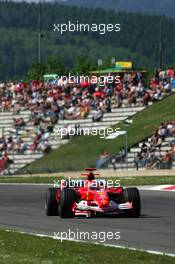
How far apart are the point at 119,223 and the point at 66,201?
148cm

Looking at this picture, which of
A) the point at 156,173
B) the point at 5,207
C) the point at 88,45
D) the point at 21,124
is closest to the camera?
the point at 5,207

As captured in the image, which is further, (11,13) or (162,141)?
(11,13)

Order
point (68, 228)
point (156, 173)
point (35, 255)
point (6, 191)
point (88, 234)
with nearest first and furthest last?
point (35, 255)
point (88, 234)
point (68, 228)
point (6, 191)
point (156, 173)

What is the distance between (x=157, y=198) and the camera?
26.6 meters

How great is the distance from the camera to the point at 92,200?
784 inches

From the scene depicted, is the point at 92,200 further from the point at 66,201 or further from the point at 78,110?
the point at 78,110

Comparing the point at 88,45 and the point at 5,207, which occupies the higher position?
the point at 88,45

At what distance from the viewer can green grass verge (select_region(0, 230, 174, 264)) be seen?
12.2 metres

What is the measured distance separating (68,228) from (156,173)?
2176cm

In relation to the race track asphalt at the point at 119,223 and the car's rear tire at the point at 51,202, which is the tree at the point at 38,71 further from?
the car's rear tire at the point at 51,202

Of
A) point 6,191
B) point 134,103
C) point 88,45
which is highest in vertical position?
point 88,45

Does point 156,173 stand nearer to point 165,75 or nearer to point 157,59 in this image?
point 165,75

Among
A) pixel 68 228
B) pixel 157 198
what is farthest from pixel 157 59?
pixel 68 228

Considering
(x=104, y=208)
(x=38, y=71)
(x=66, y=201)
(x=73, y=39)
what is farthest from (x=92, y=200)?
(x=73, y=39)
